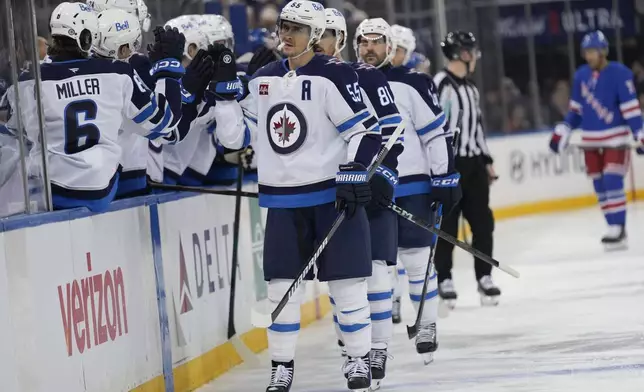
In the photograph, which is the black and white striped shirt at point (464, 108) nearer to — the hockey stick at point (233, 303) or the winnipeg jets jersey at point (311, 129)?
the hockey stick at point (233, 303)

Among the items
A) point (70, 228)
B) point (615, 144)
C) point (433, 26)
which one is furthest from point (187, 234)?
point (433, 26)

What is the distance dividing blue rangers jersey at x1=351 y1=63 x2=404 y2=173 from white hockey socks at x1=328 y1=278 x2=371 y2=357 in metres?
0.58

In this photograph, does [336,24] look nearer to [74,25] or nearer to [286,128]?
[286,128]

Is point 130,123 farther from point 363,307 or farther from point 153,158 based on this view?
point 363,307

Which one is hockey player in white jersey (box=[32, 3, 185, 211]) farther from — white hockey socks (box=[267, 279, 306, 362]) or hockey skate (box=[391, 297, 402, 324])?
hockey skate (box=[391, 297, 402, 324])

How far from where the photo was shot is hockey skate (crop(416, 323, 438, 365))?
5586 mm

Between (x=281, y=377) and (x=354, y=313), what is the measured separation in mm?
327

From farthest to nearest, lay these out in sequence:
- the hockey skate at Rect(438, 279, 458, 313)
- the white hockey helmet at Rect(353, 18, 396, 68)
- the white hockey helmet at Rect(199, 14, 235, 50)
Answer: the hockey skate at Rect(438, 279, 458, 313) → the white hockey helmet at Rect(199, 14, 235, 50) → the white hockey helmet at Rect(353, 18, 396, 68)

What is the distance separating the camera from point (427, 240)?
572 centimetres

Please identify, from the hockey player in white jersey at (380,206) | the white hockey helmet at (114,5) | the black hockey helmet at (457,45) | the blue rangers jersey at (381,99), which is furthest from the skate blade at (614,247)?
the white hockey helmet at (114,5)

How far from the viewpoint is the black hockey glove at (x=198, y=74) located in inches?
213

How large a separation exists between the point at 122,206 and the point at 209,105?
1.03 meters

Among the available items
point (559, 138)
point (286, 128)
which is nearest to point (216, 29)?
point (286, 128)

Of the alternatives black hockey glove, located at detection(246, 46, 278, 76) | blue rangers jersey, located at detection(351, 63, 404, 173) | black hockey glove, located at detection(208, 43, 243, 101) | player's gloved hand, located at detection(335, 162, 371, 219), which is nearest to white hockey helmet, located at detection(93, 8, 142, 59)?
black hockey glove, located at detection(208, 43, 243, 101)
